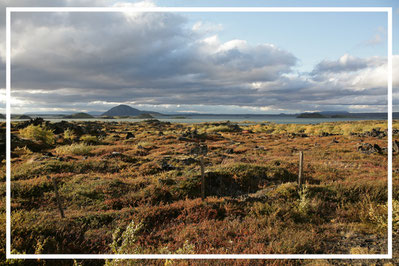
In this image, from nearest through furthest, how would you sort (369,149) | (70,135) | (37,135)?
(369,149) < (37,135) < (70,135)

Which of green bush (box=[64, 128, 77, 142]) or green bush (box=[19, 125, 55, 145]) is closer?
→ green bush (box=[19, 125, 55, 145])

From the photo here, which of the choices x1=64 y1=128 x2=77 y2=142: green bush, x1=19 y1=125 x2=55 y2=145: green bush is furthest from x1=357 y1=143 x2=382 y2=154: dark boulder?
x1=64 y1=128 x2=77 y2=142: green bush

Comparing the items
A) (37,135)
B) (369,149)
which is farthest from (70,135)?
(369,149)

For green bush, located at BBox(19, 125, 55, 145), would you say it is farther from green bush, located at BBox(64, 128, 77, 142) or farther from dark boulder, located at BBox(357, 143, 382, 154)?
dark boulder, located at BBox(357, 143, 382, 154)

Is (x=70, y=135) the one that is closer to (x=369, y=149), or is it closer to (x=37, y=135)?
(x=37, y=135)

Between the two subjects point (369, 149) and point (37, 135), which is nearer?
point (369, 149)

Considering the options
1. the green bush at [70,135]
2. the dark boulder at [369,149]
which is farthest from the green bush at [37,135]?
the dark boulder at [369,149]

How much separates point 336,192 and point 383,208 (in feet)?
7.78

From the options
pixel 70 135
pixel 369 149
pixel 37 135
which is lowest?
pixel 369 149

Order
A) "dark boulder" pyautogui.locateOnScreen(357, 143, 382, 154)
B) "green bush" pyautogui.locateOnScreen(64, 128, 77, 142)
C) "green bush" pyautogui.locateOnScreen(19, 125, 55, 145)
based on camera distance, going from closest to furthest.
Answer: "dark boulder" pyautogui.locateOnScreen(357, 143, 382, 154) < "green bush" pyautogui.locateOnScreen(19, 125, 55, 145) < "green bush" pyautogui.locateOnScreen(64, 128, 77, 142)

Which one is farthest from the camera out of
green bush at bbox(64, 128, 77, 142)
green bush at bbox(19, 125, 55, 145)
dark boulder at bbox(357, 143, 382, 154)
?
green bush at bbox(64, 128, 77, 142)

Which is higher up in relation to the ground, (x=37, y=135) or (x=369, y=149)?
(x=37, y=135)

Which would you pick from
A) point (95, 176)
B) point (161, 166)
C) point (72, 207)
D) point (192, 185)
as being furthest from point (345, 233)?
point (95, 176)

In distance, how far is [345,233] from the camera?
569 cm
